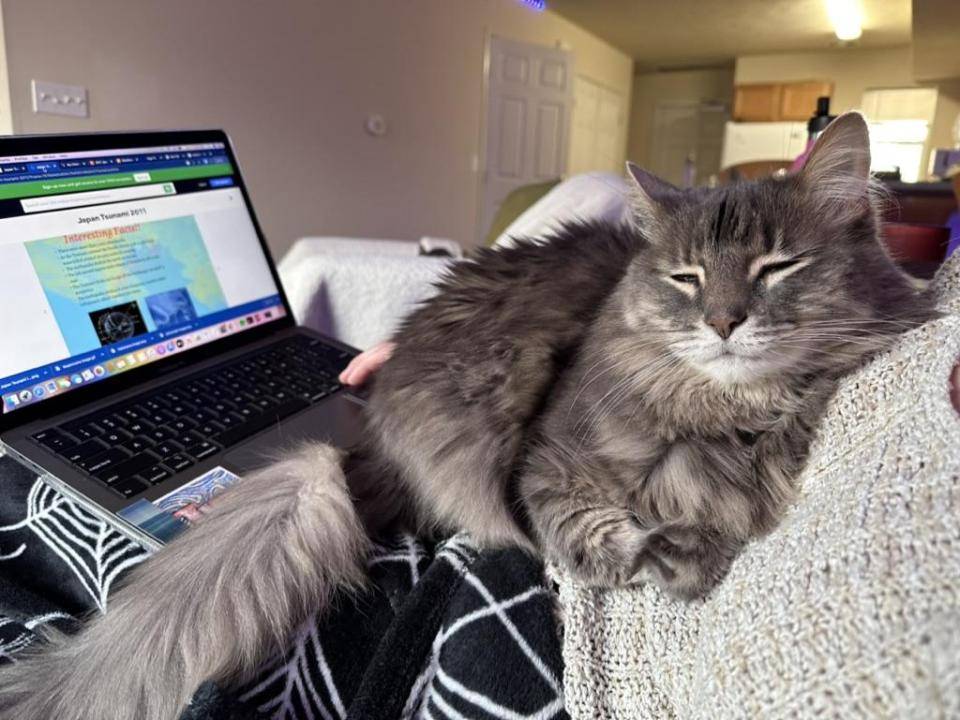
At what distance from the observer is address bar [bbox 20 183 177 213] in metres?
0.94

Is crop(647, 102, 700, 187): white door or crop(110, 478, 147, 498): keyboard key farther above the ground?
crop(110, 478, 147, 498): keyboard key

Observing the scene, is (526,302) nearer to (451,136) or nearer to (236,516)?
(236,516)

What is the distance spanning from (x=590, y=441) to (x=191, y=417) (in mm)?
596

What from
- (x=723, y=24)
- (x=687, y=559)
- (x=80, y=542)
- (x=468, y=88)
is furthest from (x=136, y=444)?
(x=723, y=24)

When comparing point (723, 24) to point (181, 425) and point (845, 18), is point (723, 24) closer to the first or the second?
point (845, 18)

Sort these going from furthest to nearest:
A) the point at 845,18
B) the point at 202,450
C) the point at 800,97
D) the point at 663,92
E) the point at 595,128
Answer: the point at 663,92, the point at 595,128, the point at 800,97, the point at 845,18, the point at 202,450

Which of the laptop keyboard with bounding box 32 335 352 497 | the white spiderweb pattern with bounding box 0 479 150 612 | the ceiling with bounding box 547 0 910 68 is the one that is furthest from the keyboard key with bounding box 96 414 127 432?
the ceiling with bounding box 547 0 910 68

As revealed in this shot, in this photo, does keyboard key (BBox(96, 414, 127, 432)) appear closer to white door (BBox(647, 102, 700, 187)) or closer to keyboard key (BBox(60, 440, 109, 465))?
keyboard key (BBox(60, 440, 109, 465))

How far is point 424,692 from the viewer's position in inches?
24.8

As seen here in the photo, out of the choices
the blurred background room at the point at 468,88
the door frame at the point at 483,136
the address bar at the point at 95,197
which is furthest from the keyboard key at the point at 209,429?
the door frame at the point at 483,136

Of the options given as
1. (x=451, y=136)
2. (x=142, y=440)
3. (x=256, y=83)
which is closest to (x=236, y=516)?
(x=142, y=440)

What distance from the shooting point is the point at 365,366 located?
1.12 m

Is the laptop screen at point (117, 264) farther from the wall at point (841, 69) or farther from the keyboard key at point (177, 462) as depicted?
the wall at point (841, 69)

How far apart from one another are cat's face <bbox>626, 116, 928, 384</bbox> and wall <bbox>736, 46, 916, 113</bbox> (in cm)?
806
